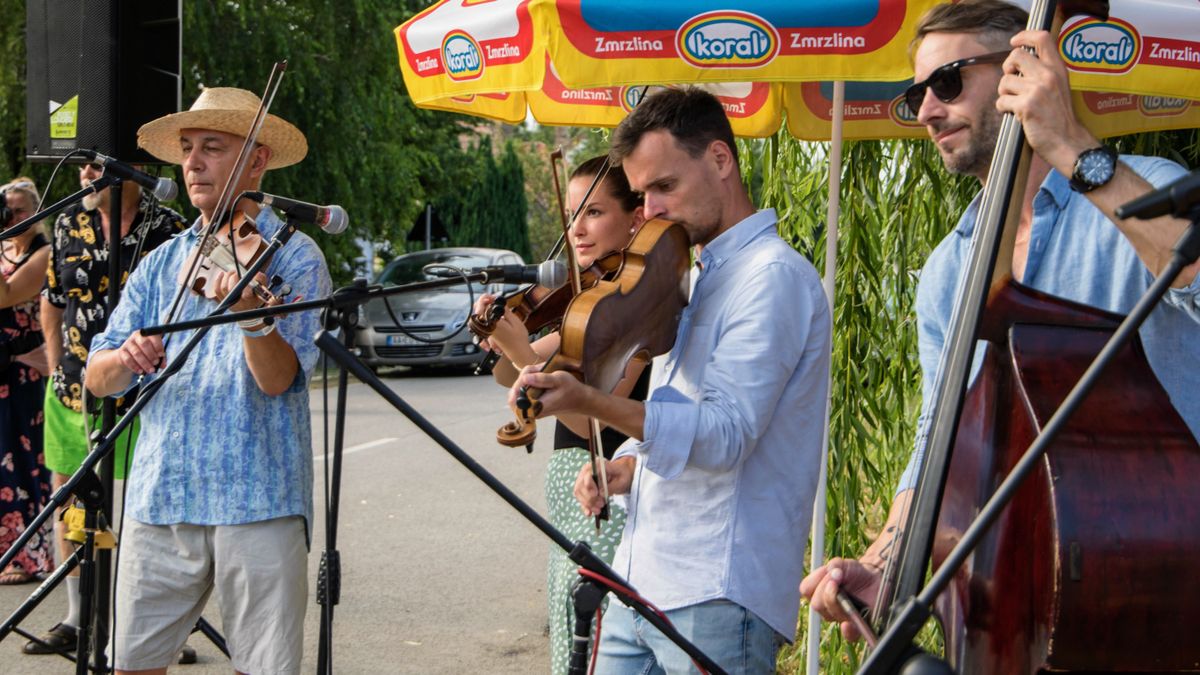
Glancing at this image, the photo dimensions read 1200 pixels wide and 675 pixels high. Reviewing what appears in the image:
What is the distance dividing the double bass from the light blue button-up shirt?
1.71 ft

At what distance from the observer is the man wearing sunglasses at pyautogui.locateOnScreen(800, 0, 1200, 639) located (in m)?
1.76

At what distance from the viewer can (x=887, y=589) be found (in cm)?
177

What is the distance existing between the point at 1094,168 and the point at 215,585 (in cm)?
251

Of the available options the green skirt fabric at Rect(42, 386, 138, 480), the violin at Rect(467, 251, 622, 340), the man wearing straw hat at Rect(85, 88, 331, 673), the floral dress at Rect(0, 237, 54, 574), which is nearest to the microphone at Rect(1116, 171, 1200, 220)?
the violin at Rect(467, 251, 622, 340)

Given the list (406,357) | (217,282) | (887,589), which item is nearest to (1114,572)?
(887,589)

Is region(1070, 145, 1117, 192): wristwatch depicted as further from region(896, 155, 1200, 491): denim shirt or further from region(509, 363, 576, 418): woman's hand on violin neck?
region(509, 363, 576, 418): woman's hand on violin neck

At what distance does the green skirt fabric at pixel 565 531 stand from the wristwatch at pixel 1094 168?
6.28 feet

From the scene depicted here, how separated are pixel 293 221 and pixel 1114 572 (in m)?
1.87

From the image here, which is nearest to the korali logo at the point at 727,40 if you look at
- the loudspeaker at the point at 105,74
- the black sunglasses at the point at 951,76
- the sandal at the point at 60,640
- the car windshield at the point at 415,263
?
the black sunglasses at the point at 951,76

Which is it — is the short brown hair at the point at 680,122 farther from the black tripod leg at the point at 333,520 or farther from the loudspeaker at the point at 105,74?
the loudspeaker at the point at 105,74

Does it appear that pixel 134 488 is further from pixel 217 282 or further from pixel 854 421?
pixel 854 421

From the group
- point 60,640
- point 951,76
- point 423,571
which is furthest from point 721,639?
point 423,571

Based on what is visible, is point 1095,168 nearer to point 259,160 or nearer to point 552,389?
point 552,389

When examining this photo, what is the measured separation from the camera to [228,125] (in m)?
3.54
